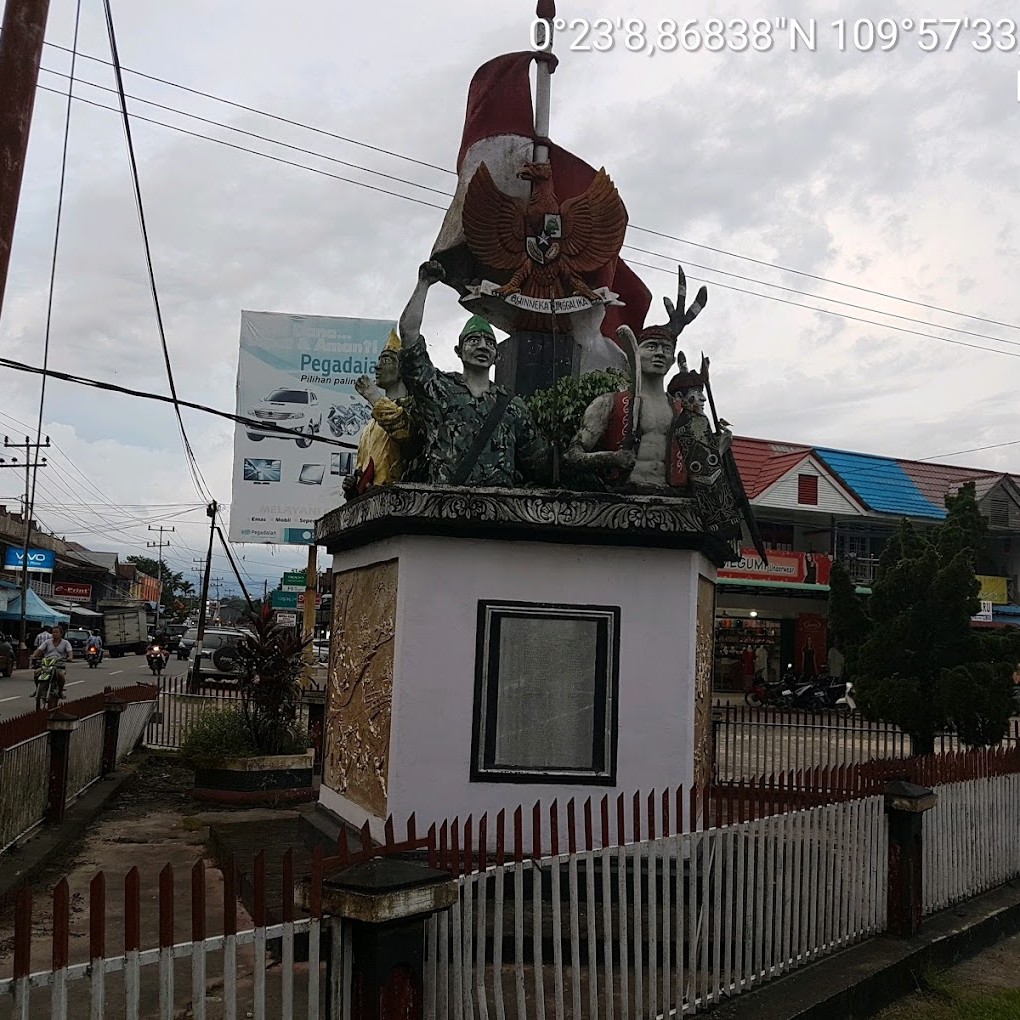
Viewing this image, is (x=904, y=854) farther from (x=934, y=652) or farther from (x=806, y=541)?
(x=806, y=541)

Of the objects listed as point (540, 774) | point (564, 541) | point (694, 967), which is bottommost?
point (694, 967)

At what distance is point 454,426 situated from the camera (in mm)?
7430

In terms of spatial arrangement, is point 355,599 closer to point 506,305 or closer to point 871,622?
point 506,305

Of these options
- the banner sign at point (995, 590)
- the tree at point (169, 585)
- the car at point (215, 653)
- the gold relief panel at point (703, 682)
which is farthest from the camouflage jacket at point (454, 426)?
the tree at point (169, 585)

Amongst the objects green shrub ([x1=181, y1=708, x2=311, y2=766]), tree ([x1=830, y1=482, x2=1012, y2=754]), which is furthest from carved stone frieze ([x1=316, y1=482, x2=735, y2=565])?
tree ([x1=830, y1=482, x2=1012, y2=754])

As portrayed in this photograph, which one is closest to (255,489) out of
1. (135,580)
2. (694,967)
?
(694,967)

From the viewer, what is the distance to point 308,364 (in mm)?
19297

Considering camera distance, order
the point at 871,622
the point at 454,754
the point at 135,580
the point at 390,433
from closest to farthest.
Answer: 1. the point at 454,754
2. the point at 390,433
3. the point at 871,622
4. the point at 135,580

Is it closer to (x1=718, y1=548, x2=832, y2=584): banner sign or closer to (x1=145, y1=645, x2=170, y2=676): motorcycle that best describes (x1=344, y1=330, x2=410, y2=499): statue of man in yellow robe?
(x1=718, y1=548, x2=832, y2=584): banner sign

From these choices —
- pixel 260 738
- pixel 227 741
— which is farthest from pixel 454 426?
pixel 227 741

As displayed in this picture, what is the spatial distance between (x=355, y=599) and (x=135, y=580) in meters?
95.1

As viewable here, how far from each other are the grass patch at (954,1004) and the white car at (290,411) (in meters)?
14.9

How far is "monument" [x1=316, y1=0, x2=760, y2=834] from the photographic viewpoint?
6.88 metres

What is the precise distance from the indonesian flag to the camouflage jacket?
2050mm
